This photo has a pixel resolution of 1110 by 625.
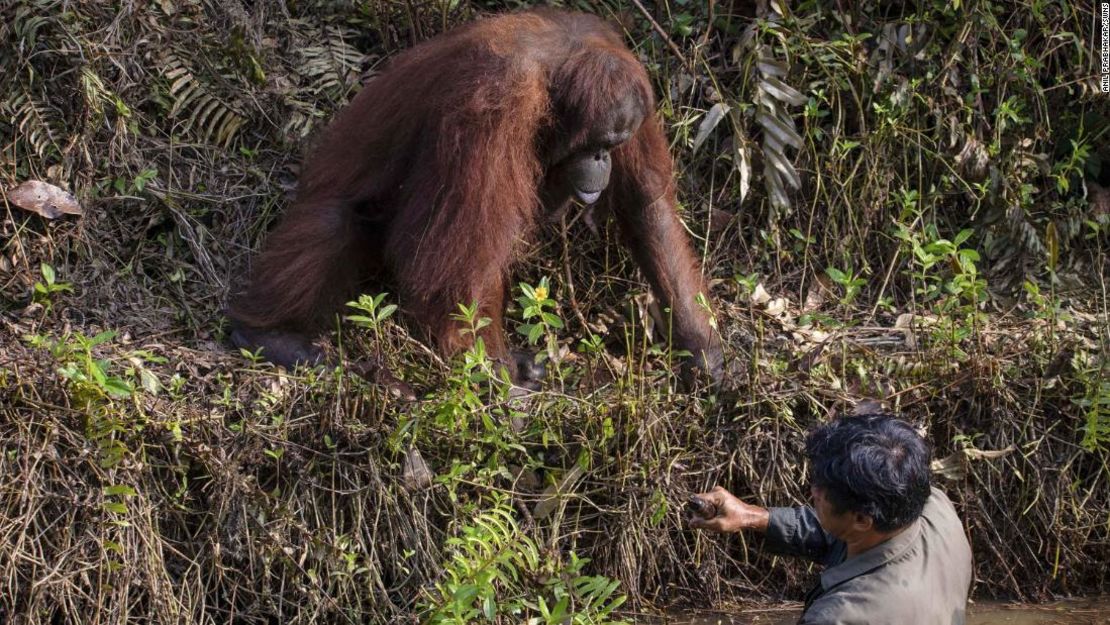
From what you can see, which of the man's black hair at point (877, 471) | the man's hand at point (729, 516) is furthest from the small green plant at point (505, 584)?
the man's black hair at point (877, 471)

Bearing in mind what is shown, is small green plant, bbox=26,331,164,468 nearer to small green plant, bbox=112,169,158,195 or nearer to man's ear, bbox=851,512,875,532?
small green plant, bbox=112,169,158,195

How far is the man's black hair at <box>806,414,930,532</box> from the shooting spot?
2.76 meters

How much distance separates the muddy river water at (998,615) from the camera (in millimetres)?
4375

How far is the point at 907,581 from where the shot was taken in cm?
279

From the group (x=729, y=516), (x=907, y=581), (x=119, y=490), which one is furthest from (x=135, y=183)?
(x=907, y=581)

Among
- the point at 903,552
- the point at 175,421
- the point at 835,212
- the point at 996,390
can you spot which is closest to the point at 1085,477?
the point at 996,390

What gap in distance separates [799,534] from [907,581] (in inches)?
21.4

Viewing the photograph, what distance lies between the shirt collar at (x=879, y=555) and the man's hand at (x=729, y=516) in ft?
1.62

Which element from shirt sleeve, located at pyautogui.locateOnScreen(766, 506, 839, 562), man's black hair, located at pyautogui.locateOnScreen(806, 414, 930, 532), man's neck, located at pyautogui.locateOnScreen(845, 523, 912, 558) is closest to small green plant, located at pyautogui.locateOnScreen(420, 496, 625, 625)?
shirt sleeve, located at pyautogui.locateOnScreen(766, 506, 839, 562)

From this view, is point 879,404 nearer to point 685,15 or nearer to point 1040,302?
point 1040,302

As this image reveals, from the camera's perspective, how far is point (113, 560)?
382 centimetres

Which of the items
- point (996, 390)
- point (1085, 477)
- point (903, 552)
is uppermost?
point (903, 552)

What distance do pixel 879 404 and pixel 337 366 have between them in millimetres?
1736

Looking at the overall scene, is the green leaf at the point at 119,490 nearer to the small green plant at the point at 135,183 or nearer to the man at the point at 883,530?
the small green plant at the point at 135,183
